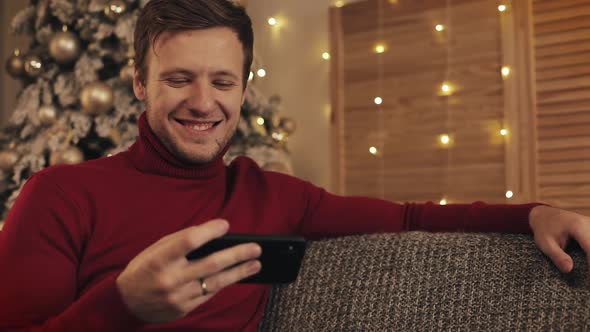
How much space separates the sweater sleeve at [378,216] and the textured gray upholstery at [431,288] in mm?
82

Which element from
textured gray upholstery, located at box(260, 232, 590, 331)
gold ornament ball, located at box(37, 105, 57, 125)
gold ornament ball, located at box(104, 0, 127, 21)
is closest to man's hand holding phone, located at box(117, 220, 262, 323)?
textured gray upholstery, located at box(260, 232, 590, 331)

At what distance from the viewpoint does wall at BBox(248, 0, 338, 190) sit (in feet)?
10.3

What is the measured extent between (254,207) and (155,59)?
0.35 meters

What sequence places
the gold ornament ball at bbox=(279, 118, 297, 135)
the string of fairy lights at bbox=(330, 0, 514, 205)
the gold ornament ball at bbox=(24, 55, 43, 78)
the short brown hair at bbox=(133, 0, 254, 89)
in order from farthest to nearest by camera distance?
the gold ornament ball at bbox=(279, 118, 297, 135) → the gold ornament ball at bbox=(24, 55, 43, 78) → the string of fairy lights at bbox=(330, 0, 514, 205) → the short brown hair at bbox=(133, 0, 254, 89)

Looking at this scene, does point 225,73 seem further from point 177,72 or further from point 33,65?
point 33,65

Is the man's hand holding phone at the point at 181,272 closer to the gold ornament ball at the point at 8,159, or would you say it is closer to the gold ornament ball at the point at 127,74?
the gold ornament ball at the point at 127,74

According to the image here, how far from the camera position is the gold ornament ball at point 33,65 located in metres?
2.86

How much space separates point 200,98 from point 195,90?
2cm

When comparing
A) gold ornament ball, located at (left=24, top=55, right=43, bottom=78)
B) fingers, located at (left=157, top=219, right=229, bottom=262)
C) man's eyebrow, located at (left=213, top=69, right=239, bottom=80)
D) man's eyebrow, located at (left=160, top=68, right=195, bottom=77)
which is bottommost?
fingers, located at (left=157, top=219, right=229, bottom=262)

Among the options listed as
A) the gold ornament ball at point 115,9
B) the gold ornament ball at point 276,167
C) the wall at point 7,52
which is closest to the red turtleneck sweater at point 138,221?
the gold ornament ball at point 276,167

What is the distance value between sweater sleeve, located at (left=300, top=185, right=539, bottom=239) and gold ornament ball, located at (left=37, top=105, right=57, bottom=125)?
1696mm

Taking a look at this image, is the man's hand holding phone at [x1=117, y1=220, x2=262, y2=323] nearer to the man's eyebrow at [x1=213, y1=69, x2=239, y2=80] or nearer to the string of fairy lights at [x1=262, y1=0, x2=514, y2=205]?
the man's eyebrow at [x1=213, y1=69, x2=239, y2=80]

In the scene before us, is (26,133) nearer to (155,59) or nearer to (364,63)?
(364,63)

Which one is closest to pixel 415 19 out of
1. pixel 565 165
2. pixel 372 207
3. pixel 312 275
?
pixel 565 165
